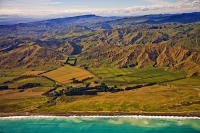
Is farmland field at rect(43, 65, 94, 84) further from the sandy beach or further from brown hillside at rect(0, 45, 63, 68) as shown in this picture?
the sandy beach

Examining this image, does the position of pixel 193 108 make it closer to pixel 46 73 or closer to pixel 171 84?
pixel 171 84

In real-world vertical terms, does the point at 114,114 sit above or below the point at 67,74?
below

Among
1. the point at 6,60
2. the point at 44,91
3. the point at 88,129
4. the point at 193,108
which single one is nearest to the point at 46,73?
the point at 44,91

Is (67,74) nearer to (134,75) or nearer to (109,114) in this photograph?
(134,75)

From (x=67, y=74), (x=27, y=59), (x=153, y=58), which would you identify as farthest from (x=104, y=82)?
(x=27, y=59)

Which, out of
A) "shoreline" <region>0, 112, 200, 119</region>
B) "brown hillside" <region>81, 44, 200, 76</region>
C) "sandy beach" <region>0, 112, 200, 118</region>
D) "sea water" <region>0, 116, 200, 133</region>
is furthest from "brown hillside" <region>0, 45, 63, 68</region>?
"sea water" <region>0, 116, 200, 133</region>
